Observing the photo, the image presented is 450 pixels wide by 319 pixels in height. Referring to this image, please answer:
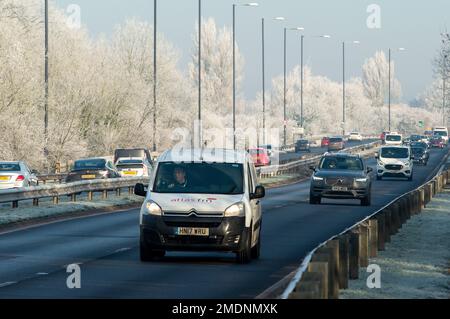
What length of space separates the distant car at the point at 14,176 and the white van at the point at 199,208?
23.5 m

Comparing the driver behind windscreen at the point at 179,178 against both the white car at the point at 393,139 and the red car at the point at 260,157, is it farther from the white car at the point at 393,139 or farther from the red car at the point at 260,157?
the white car at the point at 393,139

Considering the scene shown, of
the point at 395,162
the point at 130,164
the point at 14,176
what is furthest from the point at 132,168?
the point at 395,162

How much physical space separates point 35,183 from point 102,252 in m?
24.1

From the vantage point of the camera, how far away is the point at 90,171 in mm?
51938

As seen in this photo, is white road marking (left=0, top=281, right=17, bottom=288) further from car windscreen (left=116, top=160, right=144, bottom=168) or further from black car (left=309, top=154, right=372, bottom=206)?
car windscreen (left=116, top=160, right=144, bottom=168)

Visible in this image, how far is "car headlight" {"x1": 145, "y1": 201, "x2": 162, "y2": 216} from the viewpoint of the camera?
21.8 metres

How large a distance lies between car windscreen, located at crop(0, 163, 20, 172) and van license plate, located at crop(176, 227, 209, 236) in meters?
25.6

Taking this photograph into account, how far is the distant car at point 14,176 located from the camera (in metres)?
45.9

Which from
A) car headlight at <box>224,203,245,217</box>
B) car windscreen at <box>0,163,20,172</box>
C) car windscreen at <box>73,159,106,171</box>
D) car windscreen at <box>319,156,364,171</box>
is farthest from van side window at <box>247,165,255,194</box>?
car windscreen at <box>73,159,106,171</box>

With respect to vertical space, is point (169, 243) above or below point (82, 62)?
below

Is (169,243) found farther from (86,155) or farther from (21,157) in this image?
(86,155)
